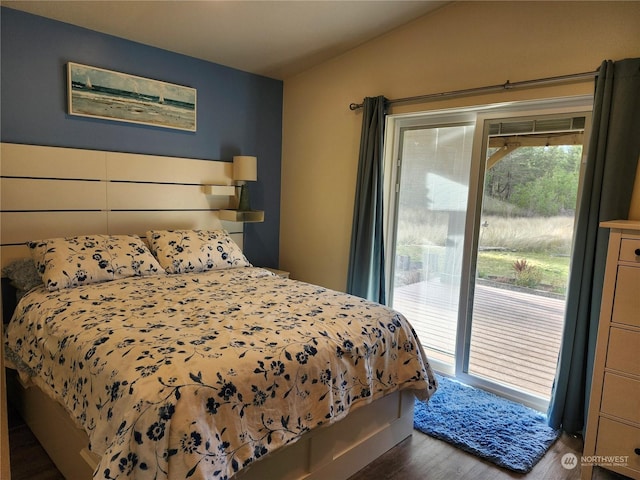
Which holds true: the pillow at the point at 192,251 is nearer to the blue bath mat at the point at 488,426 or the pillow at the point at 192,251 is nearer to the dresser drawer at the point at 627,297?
the blue bath mat at the point at 488,426

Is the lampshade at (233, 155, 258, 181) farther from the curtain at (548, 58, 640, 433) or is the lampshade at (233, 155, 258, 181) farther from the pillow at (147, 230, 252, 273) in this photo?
the curtain at (548, 58, 640, 433)

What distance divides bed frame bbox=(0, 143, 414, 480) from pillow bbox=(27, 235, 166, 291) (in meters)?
0.27

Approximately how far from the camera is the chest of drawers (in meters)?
1.83

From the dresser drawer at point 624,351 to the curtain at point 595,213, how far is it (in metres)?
0.38

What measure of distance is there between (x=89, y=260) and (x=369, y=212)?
1976 mm

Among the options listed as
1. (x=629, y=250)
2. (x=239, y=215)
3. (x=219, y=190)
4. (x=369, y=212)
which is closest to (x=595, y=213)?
(x=629, y=250)

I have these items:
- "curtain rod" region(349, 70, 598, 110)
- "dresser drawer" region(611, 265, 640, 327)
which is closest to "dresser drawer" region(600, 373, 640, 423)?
"dresser drawer" region(611, 265, 640, 327)

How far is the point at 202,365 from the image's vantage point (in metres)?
1.44

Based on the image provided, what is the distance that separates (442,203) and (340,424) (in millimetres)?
1875

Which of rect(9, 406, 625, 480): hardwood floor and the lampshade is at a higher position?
the lampshade

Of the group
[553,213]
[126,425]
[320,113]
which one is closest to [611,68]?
[553,213]

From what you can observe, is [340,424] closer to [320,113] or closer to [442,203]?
[442,203]

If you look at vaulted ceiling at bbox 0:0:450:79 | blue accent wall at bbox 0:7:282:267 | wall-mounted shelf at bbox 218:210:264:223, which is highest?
vaulted ceiling at bbox 0:0:450:79

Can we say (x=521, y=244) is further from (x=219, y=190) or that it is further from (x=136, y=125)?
(x=136, y=125)
